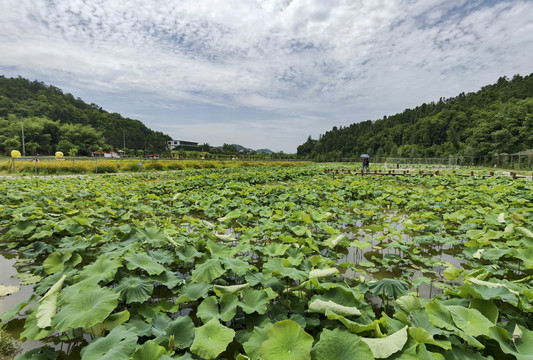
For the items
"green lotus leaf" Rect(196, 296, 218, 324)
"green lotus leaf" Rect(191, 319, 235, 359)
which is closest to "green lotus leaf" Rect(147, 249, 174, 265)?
"green lotus leaf" Rect(196, 296, 218, 324)

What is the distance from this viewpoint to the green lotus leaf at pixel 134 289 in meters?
2.01

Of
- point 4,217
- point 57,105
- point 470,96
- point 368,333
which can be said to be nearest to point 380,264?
point 368,333

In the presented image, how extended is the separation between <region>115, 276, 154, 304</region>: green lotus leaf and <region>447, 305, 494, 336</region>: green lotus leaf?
2.11 meters

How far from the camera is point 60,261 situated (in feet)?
→ 8.81

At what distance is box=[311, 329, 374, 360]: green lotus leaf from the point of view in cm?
130

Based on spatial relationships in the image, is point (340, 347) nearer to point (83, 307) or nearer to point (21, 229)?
point (83, 307)

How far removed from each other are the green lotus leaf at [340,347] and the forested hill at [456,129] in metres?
48.4

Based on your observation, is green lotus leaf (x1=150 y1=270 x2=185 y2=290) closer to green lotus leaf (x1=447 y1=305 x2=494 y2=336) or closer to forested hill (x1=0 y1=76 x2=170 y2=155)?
green lotus leaf (x1=447 y1=305 x2=494 y2=336)

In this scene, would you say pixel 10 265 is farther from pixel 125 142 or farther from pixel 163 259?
pixel 125 142

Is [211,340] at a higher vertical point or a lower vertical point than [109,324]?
higher

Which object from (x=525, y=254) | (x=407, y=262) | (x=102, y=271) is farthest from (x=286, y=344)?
(x=525, y=254)

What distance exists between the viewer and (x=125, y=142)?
77875mm

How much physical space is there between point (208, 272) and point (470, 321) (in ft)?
6.16

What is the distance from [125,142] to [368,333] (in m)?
88.3
